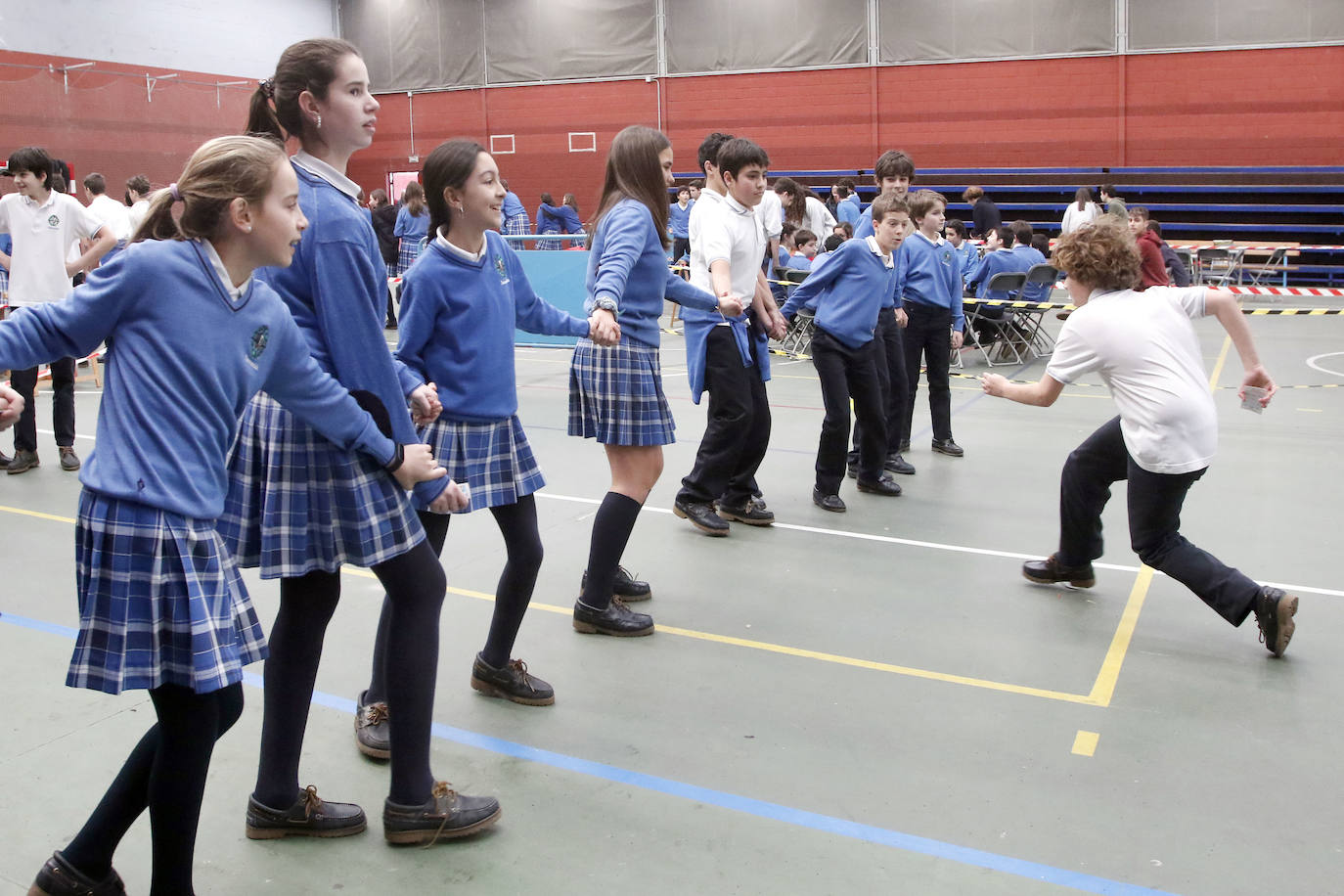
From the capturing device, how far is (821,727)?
3471 mm

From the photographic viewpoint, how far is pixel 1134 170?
64.5 feet

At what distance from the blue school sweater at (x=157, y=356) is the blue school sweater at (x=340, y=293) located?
0.29 meters

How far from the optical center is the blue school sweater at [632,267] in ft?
12.9

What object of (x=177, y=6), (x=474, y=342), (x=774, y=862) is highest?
(x=177, y=6)

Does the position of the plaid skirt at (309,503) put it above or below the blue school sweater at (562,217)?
below

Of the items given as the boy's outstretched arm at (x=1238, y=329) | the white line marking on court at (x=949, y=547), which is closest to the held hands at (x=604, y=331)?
the boy's outstretched arm at (x=1238, y=329)

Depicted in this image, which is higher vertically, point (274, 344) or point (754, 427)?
point (274, 344)

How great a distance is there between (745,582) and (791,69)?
18421 millimetres

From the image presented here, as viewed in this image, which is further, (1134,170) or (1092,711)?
(1134,170)

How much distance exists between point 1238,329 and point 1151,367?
301 millimetres

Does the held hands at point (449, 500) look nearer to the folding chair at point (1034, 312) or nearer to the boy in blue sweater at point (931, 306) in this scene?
the boy in blue sweater at point (931, 306)

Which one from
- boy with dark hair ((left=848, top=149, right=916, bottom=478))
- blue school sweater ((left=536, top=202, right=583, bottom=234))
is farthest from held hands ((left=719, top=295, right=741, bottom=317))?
blue school sweater ((left=536, top=202, right=583, bottom=234))

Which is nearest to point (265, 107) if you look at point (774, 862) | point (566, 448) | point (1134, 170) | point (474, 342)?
point (474, 342)

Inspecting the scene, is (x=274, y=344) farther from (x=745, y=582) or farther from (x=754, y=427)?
(x=754, y=427)
